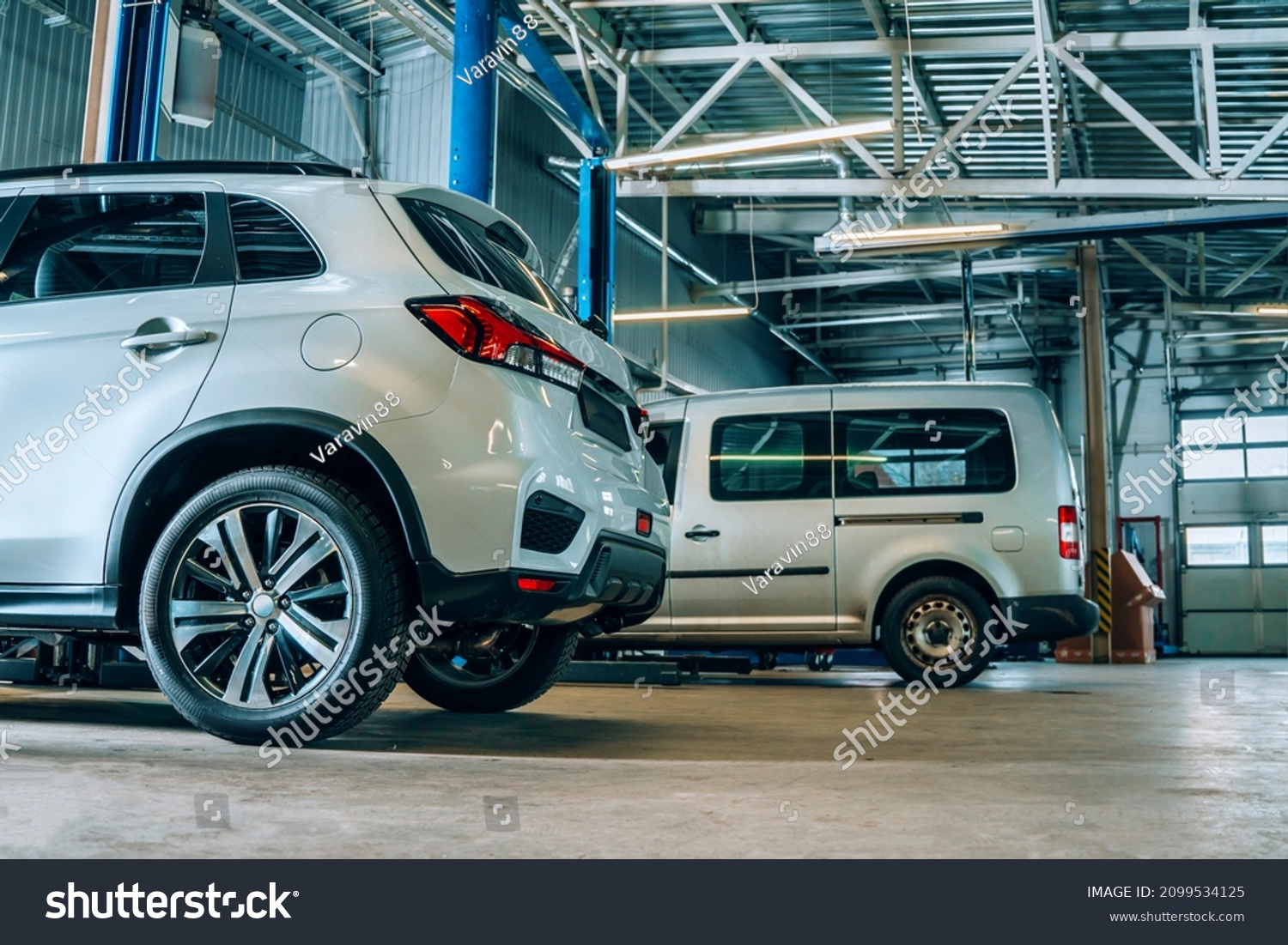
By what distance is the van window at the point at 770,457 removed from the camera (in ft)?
24.4

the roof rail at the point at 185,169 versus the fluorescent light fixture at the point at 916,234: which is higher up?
the fluorescent light fixture at the point at 916,234

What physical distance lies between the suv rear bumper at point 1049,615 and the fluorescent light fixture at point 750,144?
469 cm

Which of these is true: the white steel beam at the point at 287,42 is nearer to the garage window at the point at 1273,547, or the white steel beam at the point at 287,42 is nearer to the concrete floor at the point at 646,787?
the concrete floor at the point at 646,787

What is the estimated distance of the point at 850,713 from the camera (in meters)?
5.27

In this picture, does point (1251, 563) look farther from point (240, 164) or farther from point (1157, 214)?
point (240, 164)

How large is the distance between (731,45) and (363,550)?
34.0 feet

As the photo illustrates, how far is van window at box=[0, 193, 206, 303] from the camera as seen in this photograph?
11.9 ft

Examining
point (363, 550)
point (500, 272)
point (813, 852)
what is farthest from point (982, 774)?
point (500, 272)

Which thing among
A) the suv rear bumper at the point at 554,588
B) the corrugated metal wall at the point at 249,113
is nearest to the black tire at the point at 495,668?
the suv rear bumper at the point at 554,588

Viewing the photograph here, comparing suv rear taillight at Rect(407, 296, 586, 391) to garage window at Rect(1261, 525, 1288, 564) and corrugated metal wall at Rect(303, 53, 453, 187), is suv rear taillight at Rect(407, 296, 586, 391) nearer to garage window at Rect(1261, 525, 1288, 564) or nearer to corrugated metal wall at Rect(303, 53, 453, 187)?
corrugated metal wall at Rect(303, 53, 453, 187)

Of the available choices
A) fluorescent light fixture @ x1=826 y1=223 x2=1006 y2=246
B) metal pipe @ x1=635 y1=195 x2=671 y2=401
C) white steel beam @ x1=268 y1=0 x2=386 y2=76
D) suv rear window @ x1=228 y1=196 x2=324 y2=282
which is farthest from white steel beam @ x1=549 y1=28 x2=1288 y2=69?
suv rear window @ x1=228 y1=196 x2=324 y2=282

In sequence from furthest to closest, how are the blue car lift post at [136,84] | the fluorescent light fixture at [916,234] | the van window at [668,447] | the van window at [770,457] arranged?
the fluorescent light fixture at [916,234], the van window at [668,447], the van window at [770,457], the blue car lift post at [136,84]

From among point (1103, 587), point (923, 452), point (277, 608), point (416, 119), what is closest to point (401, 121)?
point (416, 119)
